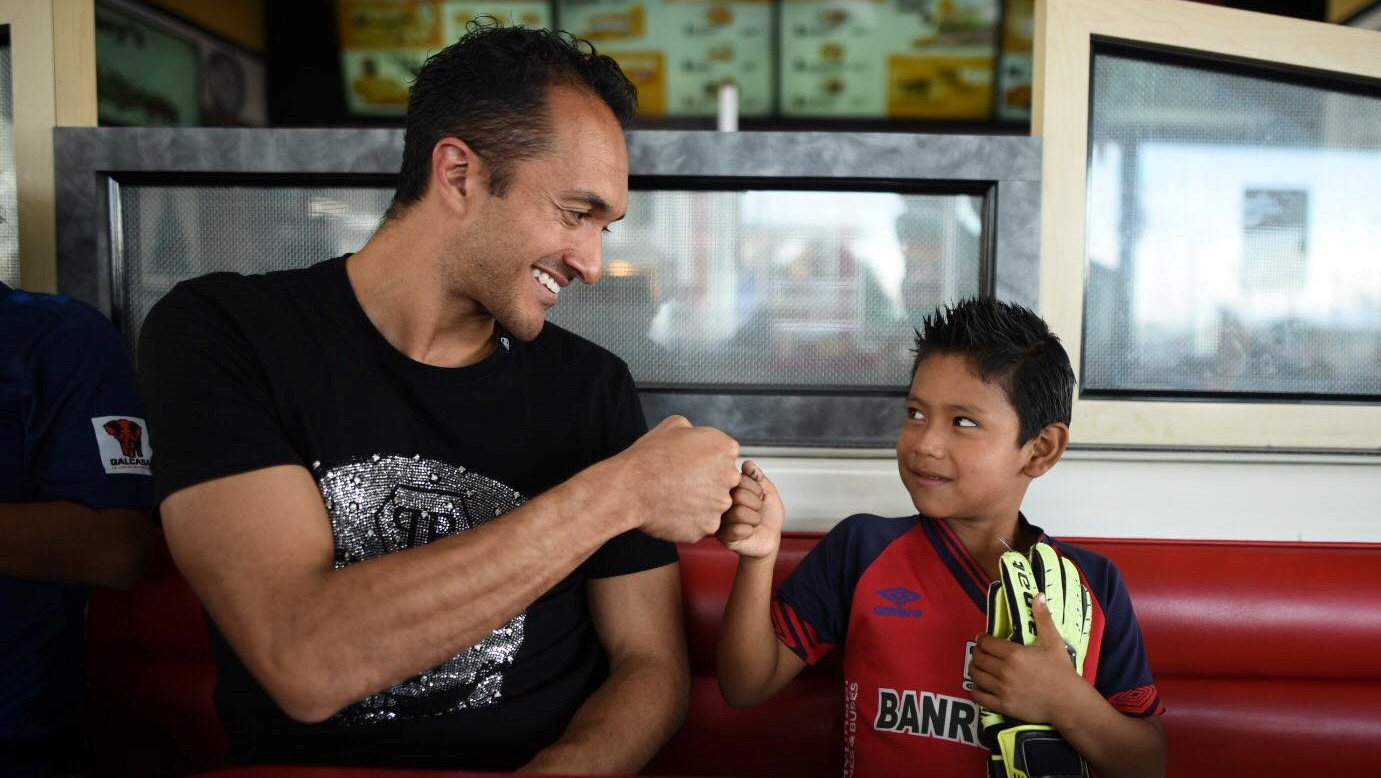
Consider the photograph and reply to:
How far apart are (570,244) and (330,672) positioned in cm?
57


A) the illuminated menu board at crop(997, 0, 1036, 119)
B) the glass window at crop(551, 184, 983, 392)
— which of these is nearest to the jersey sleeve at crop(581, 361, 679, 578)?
the glass window at crop(551, 184, 983, 392)

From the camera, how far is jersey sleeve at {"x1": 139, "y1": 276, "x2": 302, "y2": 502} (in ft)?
3.11

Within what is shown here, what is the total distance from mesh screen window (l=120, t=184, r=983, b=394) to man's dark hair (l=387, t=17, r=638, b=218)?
0.45 metres

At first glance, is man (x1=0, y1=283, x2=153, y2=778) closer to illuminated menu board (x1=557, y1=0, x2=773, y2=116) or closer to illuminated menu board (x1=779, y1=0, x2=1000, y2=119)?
illuminated menu board (x1=557, y1=0, x2=773, y2=116)

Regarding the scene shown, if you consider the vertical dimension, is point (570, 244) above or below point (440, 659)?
above

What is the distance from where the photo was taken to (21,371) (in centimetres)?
126

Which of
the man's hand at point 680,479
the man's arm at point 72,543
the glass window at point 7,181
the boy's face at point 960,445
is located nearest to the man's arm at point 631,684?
the man's hand at point 680,479

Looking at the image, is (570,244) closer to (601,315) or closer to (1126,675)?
(601,315)

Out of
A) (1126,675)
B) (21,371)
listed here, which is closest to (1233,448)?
(1126,675)

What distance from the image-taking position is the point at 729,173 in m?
1.64

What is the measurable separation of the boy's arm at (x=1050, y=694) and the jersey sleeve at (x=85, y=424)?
3.64 ft

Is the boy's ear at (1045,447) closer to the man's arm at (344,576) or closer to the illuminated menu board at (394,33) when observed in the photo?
the man's arm at (344,576)

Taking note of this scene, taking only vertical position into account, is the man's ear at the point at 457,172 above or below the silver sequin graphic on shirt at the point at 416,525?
above

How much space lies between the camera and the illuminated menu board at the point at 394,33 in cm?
374
